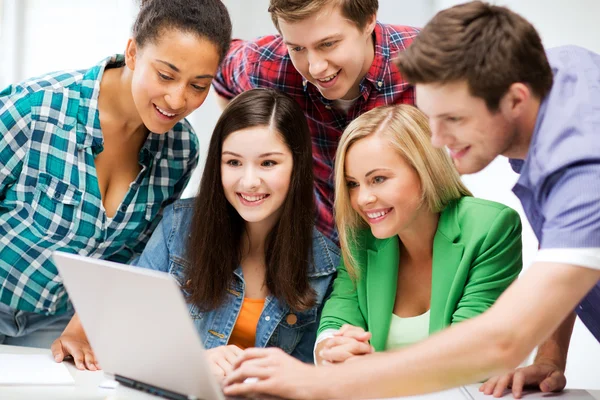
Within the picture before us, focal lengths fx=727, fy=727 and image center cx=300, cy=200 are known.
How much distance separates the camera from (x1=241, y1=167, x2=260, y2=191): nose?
1837 millimetres

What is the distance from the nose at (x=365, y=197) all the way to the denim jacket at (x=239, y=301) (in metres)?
0.26

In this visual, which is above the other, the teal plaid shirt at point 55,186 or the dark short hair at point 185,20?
Answer: the dark short hair at point 185,20

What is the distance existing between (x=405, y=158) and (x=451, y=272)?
0.96 feet

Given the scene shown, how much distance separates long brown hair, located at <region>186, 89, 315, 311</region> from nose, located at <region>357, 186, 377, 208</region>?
0.75ft

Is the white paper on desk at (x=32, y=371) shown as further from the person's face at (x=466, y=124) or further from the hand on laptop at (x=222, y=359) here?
the person's face at (x=466, y=124)

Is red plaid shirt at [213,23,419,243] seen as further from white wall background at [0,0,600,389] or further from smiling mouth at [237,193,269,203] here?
white wall background at [0,0,600,389]

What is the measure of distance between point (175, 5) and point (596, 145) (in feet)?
3.60

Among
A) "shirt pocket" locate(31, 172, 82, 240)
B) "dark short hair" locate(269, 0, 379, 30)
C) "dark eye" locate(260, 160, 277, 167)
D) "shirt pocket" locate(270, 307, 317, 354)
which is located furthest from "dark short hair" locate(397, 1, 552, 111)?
"shirt pocket" locate(31, 172, 82, 240)

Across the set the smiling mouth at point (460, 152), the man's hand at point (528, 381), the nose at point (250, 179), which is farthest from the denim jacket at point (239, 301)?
the smiling mouth at point (460, 152)

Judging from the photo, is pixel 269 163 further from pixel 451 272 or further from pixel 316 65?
pixel 451 272

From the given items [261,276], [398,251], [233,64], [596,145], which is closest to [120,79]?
[233,64]

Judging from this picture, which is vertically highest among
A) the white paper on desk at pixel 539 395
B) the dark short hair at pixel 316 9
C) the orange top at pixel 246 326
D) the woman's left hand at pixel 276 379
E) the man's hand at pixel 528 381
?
the dark short hair at pixel 316 9

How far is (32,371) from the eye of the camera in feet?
4.90

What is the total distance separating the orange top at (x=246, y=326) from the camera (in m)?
1.88
